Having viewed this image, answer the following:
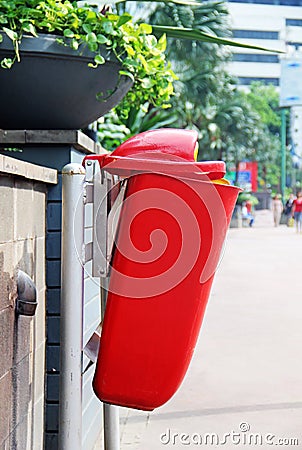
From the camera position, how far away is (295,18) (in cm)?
8412

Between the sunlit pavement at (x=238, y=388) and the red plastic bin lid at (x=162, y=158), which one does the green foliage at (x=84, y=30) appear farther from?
the sunlit pavement at (x=238, y=388)

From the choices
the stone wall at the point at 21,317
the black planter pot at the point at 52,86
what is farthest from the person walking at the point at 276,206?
the stone wall at the point at 21,317

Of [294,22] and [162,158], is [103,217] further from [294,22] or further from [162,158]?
[294,22]

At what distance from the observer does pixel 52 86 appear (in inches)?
112

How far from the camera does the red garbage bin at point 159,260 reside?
74.6 inches

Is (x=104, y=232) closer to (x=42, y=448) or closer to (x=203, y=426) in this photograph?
(x=42, y=448)

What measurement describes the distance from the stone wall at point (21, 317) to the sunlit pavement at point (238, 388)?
1258 mm

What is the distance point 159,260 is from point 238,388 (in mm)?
3170

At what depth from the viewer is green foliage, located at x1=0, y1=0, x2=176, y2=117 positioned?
8.78 feet

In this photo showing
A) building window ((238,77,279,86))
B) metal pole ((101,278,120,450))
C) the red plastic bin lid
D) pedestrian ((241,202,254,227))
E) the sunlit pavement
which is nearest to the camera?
the red plastic bin lid

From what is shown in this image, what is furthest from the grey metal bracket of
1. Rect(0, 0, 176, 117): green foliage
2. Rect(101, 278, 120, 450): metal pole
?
Rect(0, 0, 176, 117): green foliage

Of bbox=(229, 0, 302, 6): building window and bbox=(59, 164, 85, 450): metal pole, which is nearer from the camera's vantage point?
bbox=(59, 164, 85, 450): metal pole

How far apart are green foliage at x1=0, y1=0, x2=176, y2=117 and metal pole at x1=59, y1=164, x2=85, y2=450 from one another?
78cm

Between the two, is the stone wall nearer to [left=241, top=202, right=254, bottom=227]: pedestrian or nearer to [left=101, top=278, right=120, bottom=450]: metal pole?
[left=101, top=278, right=120, bottom=450]: metal pole
